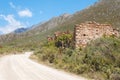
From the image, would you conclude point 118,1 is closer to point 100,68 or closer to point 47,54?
point 47,54

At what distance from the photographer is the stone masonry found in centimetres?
3259

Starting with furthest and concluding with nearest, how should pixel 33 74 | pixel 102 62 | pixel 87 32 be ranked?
pixel 87 32 → pixel 33 74 → pixel 102 62

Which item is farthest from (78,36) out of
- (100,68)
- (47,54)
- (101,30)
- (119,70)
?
(119,70)


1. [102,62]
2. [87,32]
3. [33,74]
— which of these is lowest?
[33,74]

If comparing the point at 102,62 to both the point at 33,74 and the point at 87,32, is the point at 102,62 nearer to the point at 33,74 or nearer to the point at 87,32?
the point at 33,74

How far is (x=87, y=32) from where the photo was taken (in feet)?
108

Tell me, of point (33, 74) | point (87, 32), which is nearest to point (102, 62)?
point (33, 74)

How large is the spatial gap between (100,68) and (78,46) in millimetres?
12802

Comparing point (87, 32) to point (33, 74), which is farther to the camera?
point (87, 32)

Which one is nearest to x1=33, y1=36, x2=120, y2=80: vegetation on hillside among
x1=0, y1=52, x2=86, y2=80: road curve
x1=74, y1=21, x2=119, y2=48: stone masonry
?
x1=0, y1=52, x2=86, y2=80: road curve

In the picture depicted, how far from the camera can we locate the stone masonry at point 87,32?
32.6 meters

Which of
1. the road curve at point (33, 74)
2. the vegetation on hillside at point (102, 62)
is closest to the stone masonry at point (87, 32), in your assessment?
the road curve at point (33, 74)

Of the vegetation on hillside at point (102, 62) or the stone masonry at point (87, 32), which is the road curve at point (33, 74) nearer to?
the vegetation on hillside at point (102, 62)

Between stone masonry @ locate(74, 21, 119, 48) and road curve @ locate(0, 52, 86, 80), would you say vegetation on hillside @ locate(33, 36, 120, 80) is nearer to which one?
road curve @ locate(0, 52, 86, 80)
